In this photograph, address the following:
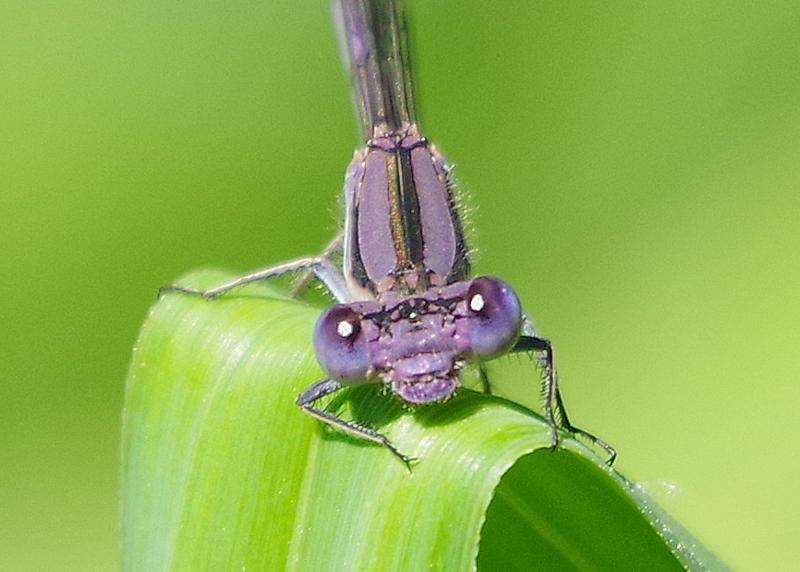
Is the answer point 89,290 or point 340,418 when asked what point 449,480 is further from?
point 89,290

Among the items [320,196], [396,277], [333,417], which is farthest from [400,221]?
[320,196]

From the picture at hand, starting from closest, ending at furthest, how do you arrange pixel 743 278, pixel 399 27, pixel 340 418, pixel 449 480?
pixel 449 480, pixel 340 418, pixel 399 27, pixel 743 278

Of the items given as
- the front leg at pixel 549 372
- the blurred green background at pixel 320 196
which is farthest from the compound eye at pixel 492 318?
the blurred green background at pixel 320 196

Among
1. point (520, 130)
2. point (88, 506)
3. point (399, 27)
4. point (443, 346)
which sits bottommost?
point (88, 506)

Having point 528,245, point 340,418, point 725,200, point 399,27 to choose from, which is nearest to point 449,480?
point 340,418

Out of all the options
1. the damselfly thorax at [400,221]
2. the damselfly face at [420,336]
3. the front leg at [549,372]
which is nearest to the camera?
the damselfly face at [420,336]

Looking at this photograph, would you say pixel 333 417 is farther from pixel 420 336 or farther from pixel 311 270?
pixel 311 270

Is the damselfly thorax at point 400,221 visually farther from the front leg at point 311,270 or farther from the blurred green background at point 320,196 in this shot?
the blurred green background at point 320,196

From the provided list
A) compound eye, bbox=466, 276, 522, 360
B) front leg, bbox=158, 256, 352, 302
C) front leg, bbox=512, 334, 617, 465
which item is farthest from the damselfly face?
front leg, bbox=158, 256, 352, 302
